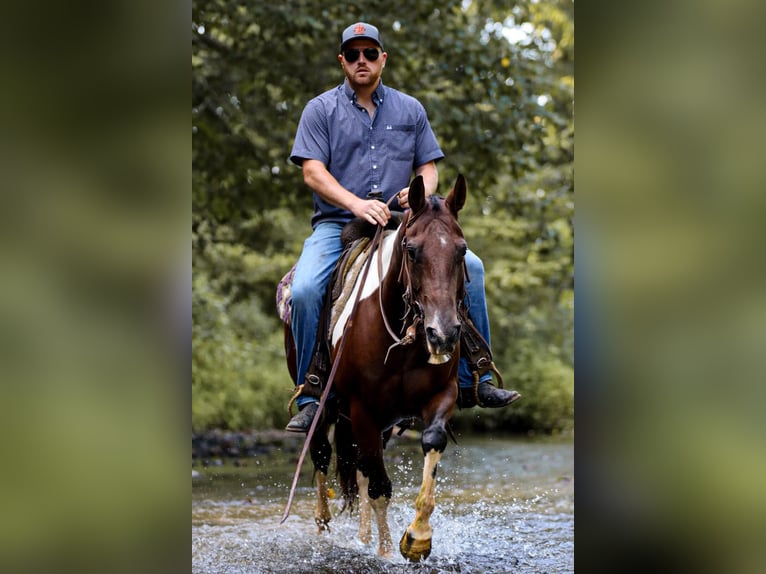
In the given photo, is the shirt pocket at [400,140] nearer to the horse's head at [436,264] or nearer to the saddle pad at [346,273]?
the saddle pad at [346,273]

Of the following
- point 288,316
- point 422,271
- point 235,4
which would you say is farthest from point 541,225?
point 422,271

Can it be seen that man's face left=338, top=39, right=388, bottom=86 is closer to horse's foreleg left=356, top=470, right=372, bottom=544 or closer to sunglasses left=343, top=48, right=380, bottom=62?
sunglasses left=343, top=48, right=380, bottom=62

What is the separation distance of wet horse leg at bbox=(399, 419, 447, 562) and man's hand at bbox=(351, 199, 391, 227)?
4.61 feet

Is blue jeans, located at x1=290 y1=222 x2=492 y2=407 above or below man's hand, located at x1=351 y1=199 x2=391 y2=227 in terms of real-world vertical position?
below

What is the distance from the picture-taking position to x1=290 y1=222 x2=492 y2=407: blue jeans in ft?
21.9

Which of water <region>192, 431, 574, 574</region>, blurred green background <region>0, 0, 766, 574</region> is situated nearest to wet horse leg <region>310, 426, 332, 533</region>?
water <region>192, 431, 574, 574</region>

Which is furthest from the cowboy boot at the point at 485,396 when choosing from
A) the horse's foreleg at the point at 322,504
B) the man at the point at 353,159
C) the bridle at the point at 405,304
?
the horse's foreleg at the point at 322,504

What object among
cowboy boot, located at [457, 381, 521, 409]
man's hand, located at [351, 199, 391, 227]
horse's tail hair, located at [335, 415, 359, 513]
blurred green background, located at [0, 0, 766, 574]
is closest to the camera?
blurred green background, located at [0, 0, 766, 574]

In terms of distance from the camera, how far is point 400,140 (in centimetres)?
712

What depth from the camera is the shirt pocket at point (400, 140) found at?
709 cm
